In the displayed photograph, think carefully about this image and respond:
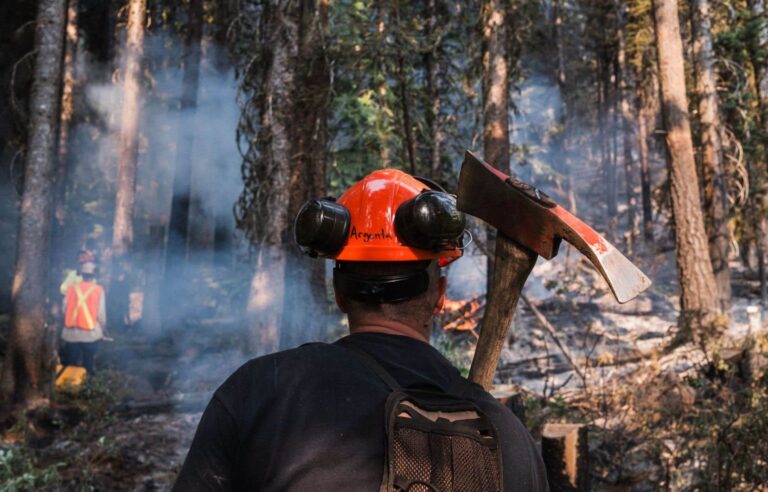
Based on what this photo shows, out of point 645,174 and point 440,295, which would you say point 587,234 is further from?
point 645,174

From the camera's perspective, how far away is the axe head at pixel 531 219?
69.6 inches

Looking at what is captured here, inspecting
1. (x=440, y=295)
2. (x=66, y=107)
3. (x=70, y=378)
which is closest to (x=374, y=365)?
(x=440, y=295)

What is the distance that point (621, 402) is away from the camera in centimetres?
714

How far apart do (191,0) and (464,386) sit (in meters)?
16.8

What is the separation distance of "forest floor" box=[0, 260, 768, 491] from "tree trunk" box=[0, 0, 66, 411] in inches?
24.2

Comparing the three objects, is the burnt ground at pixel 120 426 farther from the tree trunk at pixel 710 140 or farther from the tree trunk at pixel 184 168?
the tree trunk at pixel 710 140

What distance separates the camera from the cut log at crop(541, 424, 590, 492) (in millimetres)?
4379

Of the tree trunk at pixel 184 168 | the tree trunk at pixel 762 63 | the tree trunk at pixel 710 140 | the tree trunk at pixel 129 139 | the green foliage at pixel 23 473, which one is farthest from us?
the tree trunk at pixel 184 168

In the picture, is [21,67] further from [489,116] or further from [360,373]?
[360,373]

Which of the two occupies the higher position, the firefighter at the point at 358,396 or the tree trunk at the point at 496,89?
the tree trunk at the point at 496,89

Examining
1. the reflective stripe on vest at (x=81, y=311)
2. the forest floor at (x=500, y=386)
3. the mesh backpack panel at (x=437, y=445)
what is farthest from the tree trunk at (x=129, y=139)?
the mesh backpack panel at (x=437, y=445)

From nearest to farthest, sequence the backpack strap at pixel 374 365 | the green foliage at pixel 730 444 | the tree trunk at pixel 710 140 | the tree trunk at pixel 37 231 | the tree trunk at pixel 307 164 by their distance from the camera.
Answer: the backpack strap at pixel 374 365, the green foliage at pixel 730 444, the tree trunk at pixel 307 164, the tree trunk at pixel 37 231, the tree trunk at pixel 710 140

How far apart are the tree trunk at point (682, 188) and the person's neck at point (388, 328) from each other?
8476mm

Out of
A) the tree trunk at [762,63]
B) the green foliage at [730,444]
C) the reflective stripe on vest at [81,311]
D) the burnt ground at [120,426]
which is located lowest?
the burnt ground at [120,426]
